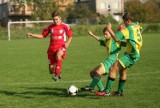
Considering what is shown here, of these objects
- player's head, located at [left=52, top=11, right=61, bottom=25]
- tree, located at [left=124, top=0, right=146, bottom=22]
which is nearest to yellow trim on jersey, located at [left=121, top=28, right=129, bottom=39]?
player's head, located at [left=52, top=11, right=61, bottom=25]

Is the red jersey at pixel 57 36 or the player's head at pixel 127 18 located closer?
the player's head at pixel 127 18

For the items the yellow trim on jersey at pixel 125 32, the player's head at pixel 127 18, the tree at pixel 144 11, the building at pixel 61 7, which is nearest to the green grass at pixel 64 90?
the yellow trim on jersey at pixel 125 32

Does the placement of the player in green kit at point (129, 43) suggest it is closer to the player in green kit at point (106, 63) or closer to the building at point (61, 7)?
the player in green kit at point (106, 63)

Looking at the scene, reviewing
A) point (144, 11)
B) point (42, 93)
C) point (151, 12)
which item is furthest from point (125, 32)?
point (151, 12)

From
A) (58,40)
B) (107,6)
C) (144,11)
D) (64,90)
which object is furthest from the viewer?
(107,6)

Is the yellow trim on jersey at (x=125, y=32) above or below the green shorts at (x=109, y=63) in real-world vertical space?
above

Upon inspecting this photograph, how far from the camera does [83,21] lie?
75625mm

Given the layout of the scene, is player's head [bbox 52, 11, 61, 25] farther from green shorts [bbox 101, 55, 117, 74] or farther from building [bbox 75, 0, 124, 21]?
building [bbox 75, 0, 124, 21]

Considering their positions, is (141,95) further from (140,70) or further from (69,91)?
(140,70)

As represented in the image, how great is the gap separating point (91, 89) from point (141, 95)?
1.25 m

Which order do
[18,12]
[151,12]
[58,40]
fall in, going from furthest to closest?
[18,12] → [151,12] → [58,40]

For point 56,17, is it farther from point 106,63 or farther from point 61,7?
point 61,7

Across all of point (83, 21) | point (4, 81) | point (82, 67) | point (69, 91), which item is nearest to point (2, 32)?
point (83, 21)

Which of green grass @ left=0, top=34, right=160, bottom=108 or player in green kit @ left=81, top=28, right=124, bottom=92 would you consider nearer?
green grass @ left=0, top=34, right=160, bottom=108
